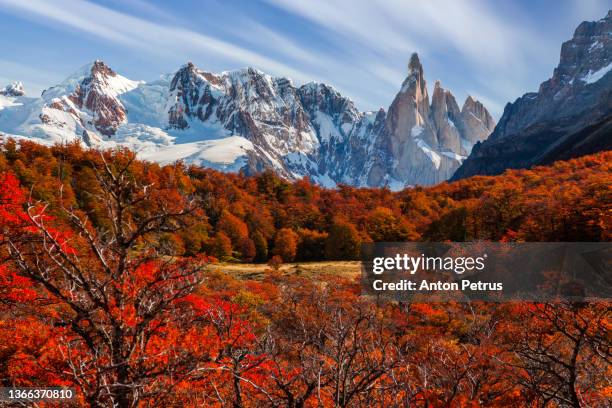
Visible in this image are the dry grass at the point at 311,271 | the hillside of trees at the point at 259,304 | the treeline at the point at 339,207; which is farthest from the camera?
the dry grass at the point at 311,271

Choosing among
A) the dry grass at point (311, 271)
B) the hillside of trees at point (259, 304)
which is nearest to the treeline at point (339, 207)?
the hillside of trees at point (259, 304)

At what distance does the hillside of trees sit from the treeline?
49 centimetres

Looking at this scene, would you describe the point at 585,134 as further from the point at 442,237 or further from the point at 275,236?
the point at 275,236

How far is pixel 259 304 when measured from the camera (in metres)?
51.9

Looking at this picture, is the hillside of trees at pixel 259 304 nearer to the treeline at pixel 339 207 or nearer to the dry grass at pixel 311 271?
the treeline at pixel 339 207

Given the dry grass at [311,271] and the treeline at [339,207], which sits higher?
the treeline at [339,207]

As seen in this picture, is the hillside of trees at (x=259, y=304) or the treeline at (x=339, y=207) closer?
the hillside of trees at (x=259, y=304)

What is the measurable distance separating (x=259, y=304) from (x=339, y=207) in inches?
3112

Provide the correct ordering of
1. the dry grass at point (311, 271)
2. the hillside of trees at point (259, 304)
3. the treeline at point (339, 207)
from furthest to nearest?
the dry grass at point (311, 271)
the treeline at point (339, 207)
the hillside of trees at point (259, 304)

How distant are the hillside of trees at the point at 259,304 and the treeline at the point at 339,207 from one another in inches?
19.3

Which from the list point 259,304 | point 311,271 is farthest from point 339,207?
point 259,304

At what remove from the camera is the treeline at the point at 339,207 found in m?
66.0

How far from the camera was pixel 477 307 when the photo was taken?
47.8 m

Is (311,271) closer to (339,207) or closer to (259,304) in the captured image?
(259,304)
